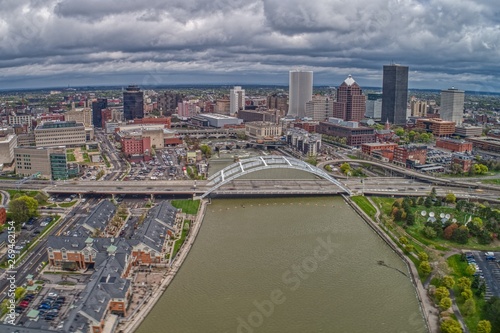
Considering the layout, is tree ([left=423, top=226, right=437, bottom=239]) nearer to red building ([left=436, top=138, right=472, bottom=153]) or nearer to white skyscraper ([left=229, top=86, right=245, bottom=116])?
red building ([left=436, top=138, right=472, bottom=153])

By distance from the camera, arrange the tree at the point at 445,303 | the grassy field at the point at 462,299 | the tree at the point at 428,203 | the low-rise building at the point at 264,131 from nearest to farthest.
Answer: the grassy field at the point at 462,299 < the tree at the point at 445,303 < the tree at the point at 428,203 < the low-rise building at the point at 264,131

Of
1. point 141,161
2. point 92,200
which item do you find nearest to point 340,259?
point 92,200

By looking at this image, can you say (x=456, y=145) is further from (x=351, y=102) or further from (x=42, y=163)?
(x=42, y=163)

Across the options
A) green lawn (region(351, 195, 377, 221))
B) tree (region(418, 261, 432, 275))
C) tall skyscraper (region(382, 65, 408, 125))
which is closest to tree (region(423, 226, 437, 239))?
green lawn (region(351, 195, 377, 221))

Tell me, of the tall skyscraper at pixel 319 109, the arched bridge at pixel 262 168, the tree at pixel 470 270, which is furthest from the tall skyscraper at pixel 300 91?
the tree at pixel 470 270

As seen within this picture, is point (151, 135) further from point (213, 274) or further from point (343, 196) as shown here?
point (213, 274)

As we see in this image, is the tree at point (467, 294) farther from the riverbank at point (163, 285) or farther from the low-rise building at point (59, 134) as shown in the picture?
the low-rise building at point (59, 134)

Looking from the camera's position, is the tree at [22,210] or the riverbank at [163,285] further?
the tree at [22,210]
